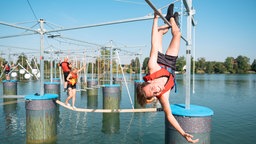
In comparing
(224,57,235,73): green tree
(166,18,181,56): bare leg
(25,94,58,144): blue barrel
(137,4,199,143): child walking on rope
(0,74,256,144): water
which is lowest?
(0,74,256,144): water

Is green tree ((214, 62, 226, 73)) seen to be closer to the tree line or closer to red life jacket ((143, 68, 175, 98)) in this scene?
the tree line

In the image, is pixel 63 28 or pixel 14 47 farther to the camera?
Answer: pixel 14 47

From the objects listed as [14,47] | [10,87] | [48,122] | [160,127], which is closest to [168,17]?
[48,122]

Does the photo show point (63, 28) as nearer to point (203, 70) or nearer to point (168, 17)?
point (168, 17)

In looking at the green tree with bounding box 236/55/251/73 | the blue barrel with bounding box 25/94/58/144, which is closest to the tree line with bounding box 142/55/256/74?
the green tree with bounding box 236/55/251/73

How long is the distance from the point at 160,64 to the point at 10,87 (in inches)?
701

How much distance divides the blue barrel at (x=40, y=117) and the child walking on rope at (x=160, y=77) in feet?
16.6

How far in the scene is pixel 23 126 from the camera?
1063 cm

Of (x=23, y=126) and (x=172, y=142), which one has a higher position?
(x=172, y=142)

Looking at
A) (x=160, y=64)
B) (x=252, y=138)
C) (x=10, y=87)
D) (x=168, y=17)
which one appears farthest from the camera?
(x=10, y=87)

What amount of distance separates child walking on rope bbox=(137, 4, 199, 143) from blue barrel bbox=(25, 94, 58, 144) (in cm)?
507

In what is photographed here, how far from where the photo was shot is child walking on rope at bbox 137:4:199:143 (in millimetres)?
3018

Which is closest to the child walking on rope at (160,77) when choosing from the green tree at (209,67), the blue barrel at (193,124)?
the blue barrel at (193,124)

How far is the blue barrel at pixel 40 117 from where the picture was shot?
23.1 ft
